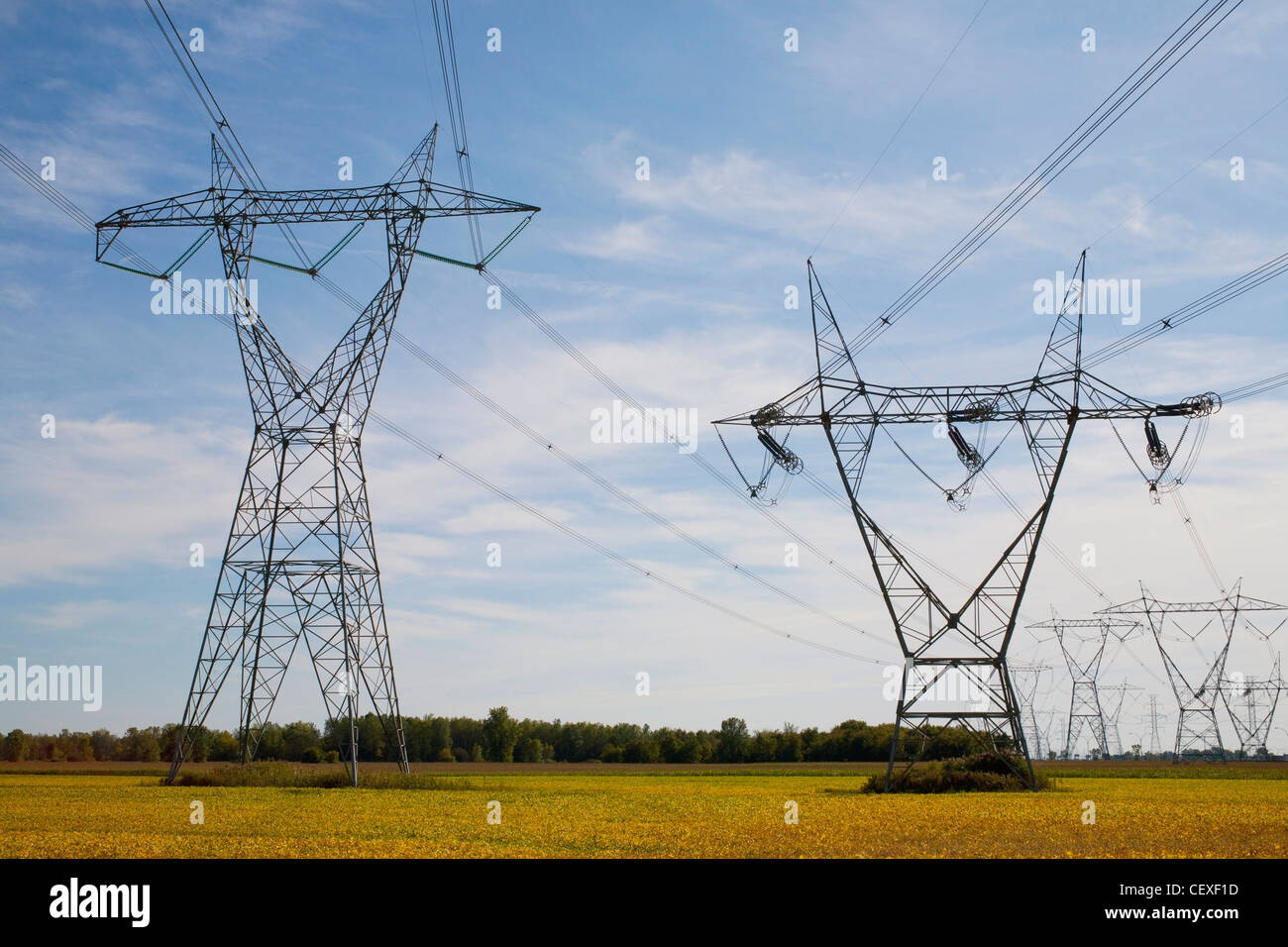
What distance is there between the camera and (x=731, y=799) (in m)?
41.9

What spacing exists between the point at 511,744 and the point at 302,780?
97.2 meters

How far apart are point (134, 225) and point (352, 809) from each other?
90.1 ft

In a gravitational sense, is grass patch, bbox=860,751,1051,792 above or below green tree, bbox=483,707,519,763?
above

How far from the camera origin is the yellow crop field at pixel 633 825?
21281 mm

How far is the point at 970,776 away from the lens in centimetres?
4469

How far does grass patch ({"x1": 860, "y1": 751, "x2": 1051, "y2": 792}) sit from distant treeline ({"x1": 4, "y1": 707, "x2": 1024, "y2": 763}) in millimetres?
67662

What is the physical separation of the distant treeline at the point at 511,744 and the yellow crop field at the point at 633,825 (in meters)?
65.7

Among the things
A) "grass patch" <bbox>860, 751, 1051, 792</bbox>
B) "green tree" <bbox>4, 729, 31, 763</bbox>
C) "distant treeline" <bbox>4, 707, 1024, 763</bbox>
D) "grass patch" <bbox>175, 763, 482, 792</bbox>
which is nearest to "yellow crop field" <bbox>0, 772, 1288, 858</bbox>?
"grass patch" <bbox>860, 751, 1051, 792</bbox>

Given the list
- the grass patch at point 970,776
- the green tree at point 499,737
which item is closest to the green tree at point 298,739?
the green tree at point 499,737

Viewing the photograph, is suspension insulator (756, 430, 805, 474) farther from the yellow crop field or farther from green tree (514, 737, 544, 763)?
green tree (514, 737, 544, 763)

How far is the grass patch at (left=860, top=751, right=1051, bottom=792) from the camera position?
44406 mm
